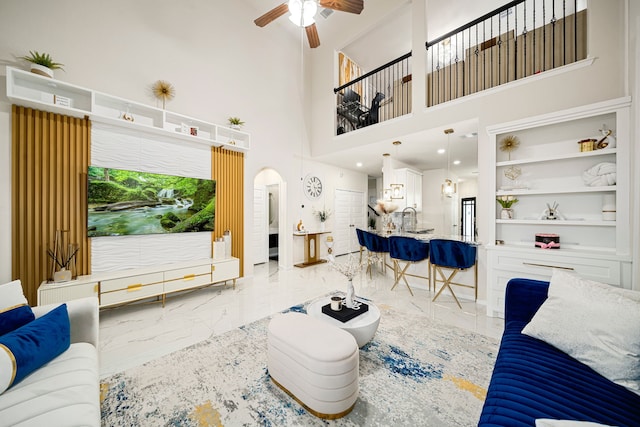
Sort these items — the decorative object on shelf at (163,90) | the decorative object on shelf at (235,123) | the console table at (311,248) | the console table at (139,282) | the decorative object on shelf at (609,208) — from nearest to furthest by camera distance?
the decorative object on shelf at (609,208) < the console table at (139,282) < the decorative object on shelf at (163,90) < the decorative object on shelf at (235,123) < the console table at (311,248)

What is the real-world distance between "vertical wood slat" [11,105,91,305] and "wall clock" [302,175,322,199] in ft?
12.6

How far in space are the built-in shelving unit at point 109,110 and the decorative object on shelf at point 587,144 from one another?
179 inches

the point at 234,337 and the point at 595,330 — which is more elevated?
the point at 595,330

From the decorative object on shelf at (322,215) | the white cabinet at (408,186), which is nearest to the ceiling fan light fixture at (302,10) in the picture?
the white cabinet at (408,186)

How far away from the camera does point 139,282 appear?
115 inches

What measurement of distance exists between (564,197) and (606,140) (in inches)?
26.2

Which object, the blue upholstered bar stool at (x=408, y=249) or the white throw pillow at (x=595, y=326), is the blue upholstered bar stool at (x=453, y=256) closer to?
the blue upholstered bar stool at (x=408, y=249)

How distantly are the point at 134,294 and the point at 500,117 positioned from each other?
524cm

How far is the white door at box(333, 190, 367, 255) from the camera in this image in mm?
6723

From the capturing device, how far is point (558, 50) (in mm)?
3131

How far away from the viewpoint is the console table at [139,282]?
8.14 ft

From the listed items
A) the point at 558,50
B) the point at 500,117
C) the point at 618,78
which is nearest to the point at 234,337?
the point at 500,117

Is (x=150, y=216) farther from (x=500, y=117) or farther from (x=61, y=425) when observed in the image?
(x=500, y=117)

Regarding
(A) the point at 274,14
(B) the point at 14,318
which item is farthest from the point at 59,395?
(A) the point at 274,14
